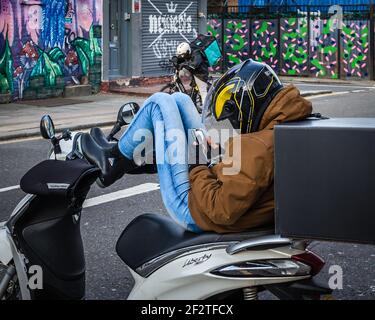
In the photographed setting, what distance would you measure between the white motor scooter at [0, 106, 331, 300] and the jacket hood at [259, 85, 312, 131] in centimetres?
50


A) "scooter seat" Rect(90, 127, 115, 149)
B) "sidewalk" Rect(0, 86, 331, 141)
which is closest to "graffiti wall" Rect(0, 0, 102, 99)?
"sidewalk" Rect(0, 86, 331, 141)

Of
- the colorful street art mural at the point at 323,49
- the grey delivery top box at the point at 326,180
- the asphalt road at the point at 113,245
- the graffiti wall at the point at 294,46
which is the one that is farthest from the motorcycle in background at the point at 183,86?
the graffiti wall at the point at 294,46

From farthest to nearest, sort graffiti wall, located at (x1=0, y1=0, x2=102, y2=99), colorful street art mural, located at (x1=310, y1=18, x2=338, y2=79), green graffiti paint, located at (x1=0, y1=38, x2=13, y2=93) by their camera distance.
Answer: colorful street art mural, located at (x1=310, y1=18, x2=338, y2=79) < graffiti wall, located at (x1=0, y1=0, x2=102, y2=99) < green graffiti paint, located at (x1=0, y1=38, x2=13, y2=93)

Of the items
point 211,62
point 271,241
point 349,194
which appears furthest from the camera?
point 211,62

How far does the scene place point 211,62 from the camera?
13.7 metres

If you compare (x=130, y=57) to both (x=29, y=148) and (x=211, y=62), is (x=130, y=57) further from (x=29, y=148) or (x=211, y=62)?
(x=29, y=148)

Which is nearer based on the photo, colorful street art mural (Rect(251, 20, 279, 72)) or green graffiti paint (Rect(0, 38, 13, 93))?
green graffiti paint (Rect(0, 38, 13, 93))

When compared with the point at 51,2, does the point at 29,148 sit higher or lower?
lower

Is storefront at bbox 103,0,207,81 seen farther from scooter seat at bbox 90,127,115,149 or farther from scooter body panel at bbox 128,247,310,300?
scooter body panel at bbox 128,247,310,300

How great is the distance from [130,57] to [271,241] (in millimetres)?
17380

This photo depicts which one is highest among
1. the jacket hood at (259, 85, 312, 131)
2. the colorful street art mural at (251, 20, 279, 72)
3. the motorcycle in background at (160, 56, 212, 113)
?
the colorful street art mural at (251, 20, 279, 72)

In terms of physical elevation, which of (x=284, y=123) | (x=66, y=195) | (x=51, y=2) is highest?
(x=51, y=2)

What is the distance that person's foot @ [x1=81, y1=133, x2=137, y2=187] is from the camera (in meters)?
4.06
